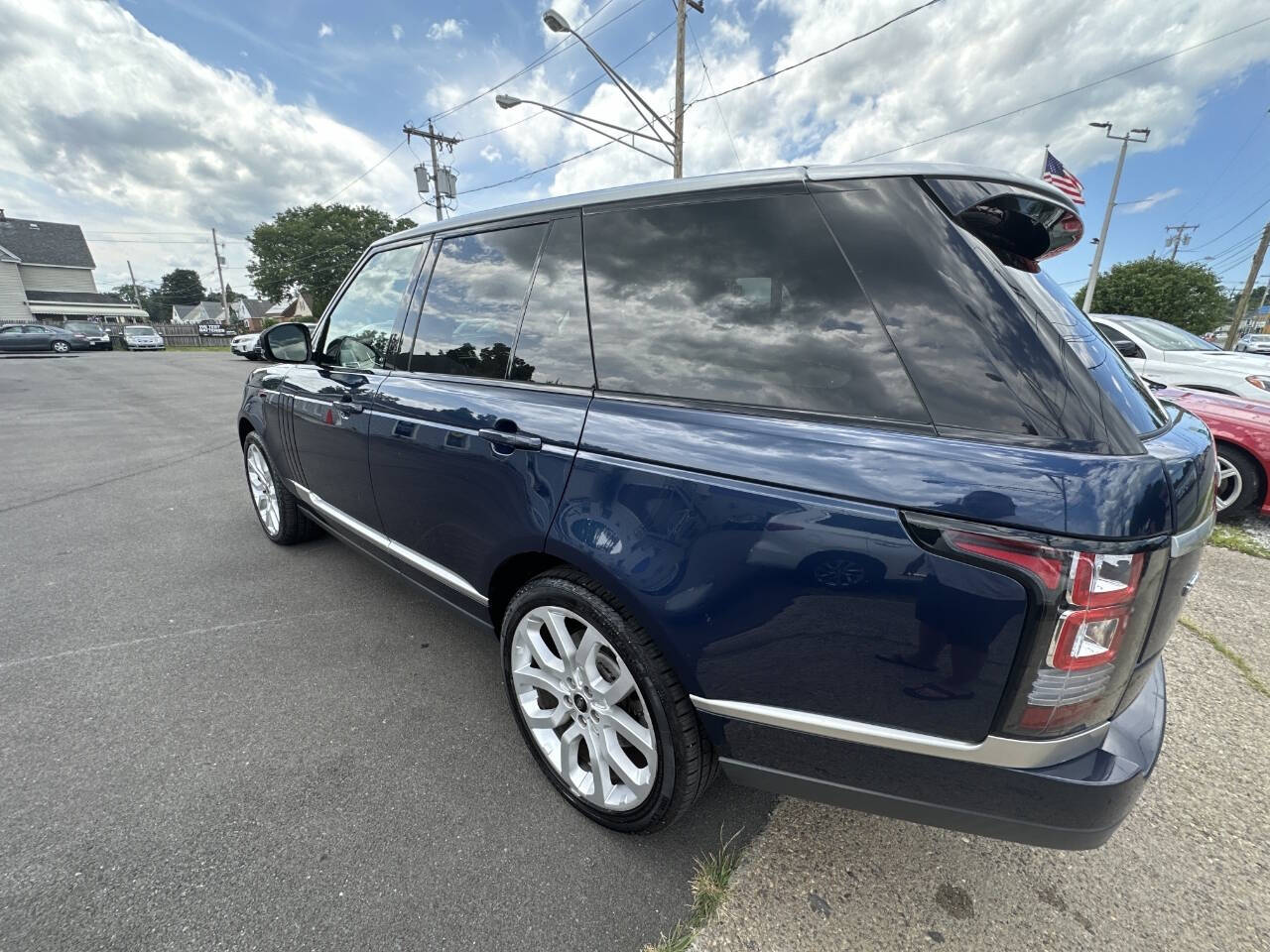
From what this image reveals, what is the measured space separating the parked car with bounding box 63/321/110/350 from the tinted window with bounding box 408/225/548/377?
39.2 m

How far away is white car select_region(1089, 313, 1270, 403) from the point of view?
207 inches

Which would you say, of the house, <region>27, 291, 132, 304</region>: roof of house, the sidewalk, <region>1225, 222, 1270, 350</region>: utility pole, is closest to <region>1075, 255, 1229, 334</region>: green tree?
<region>1225, 222, 1270, 350</region>: utility pole

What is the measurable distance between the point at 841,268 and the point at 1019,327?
391mm

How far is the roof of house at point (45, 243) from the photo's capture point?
45469mm

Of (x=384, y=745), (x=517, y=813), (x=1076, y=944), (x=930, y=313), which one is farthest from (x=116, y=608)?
(x=1076, y=944)

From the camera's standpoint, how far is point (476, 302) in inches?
88.5

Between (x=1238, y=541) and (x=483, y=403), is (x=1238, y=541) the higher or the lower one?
the lower one

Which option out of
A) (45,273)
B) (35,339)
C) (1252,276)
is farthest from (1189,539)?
(45,273)

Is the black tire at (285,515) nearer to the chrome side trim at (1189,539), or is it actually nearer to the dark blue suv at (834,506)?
the dark blue suv at (834,506)

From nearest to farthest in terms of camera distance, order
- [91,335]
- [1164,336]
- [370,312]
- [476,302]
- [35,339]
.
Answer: [476,302]
[370,312]
[1164,336]
[35,339]
[91,335]

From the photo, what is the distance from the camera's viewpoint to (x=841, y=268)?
1325 mm

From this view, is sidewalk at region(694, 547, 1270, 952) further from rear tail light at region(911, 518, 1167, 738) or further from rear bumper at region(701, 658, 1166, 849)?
rear tail light at region(911, 518, 1167, 738)

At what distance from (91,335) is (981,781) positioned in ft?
141

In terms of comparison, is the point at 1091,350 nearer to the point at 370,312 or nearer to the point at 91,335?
the point at 370,312
